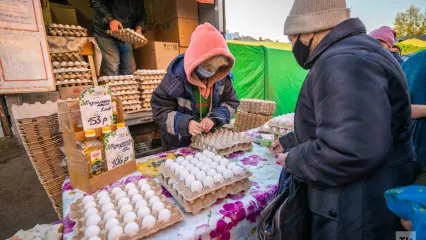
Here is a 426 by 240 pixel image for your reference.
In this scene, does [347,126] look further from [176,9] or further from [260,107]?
[260,107]

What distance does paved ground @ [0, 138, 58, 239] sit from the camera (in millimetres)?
2889

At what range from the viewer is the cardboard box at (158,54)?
391 cm

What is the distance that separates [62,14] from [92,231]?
14.1 ft

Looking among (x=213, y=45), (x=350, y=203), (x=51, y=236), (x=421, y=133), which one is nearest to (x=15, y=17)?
(x=213, y=45)

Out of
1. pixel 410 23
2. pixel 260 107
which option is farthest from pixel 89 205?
pixel 410 23

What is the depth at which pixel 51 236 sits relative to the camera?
3.06 feet

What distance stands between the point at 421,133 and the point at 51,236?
2.03 m

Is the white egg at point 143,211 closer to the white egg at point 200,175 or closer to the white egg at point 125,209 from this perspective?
the white egg at point 125,209

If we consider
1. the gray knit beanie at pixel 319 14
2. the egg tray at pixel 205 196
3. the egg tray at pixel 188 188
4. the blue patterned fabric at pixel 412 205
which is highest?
the gray knit beanie at pixel 319 14

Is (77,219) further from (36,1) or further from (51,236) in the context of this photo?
(36,1)

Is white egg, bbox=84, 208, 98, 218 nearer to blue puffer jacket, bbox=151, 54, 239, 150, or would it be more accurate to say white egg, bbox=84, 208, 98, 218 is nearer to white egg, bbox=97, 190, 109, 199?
white egg, bbox=97, 190, 109, 199

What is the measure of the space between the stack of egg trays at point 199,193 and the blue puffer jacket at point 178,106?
665mm

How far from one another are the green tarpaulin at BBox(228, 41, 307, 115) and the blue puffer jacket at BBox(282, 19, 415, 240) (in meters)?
5.57

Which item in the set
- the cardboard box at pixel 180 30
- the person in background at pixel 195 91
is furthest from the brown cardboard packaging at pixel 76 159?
the cardboard box at pixel 180 30
